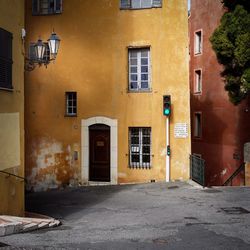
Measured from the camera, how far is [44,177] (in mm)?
17969

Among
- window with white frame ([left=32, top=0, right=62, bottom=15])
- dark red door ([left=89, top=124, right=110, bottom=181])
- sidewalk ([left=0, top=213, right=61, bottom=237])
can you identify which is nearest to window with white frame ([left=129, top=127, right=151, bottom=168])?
dark red door ([left=89, top=124, right=110, bottom=181])

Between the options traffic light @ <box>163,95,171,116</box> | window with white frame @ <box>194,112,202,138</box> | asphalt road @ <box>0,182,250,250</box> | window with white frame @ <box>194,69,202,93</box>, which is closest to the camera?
asphalt road @ <box>0,182,250,250</box>

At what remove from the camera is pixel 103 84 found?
1741 cm

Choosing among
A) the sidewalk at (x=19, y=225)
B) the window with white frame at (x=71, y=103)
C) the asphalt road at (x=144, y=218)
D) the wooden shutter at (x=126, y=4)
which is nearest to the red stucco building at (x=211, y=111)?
the wooden shutter at (x=126, y=4)

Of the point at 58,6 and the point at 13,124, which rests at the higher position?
the point at 58,6

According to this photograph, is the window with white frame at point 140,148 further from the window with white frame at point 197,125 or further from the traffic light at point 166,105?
the window with white frame at point 197,125

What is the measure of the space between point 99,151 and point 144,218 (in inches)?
296

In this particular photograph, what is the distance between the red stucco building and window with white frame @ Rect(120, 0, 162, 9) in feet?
29.6

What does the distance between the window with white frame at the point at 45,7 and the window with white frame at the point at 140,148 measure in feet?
18.1

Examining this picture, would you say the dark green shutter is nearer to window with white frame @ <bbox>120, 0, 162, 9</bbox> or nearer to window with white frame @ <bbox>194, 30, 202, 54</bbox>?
window with white frame @ <bbox>120, 0, 162, 9</bbox>

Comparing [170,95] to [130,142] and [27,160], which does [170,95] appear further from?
[27,160]

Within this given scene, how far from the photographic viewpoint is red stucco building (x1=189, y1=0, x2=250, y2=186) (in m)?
26.1

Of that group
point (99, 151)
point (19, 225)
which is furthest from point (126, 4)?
point (19, 225)

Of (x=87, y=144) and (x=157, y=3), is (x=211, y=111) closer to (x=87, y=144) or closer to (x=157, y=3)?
(x=157, y=3)
